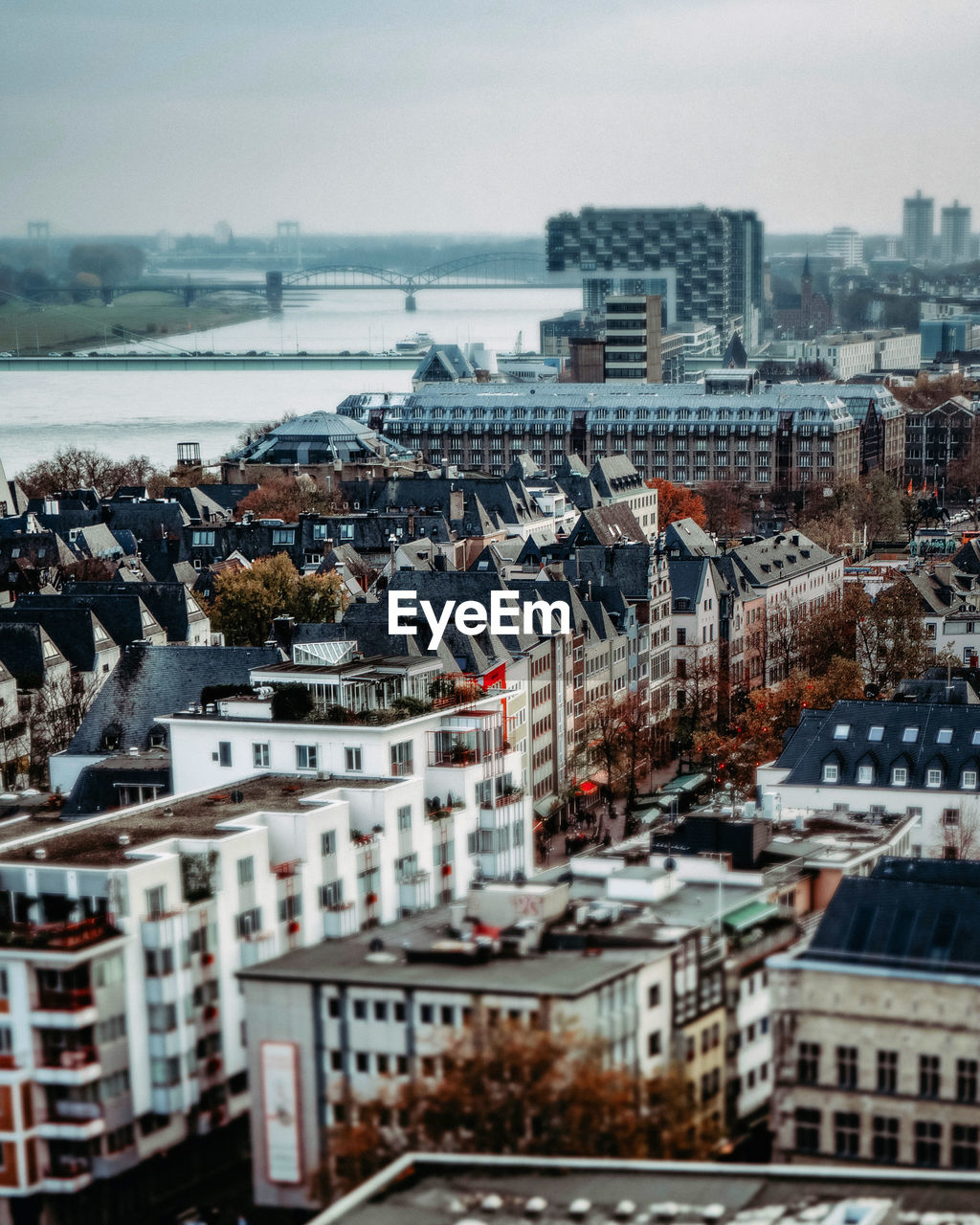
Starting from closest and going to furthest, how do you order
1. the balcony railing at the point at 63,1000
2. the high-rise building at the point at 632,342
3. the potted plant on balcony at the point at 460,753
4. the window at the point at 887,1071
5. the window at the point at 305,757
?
the window at the point at 887,1071 → the balcony railing at the point at 63,1000 → the window at the point at 305,757 → the potted plant on balcony at the point at 460,753 → the high-rise building at the point at 632,342

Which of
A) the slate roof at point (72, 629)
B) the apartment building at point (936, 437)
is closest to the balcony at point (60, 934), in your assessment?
the slate roof at point (72, 629)

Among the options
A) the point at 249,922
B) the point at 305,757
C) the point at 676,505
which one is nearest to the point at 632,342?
the point at 676,505

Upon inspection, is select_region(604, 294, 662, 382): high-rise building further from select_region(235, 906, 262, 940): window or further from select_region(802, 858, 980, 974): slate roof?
select_region(802, 858, 980, 974): slate roof

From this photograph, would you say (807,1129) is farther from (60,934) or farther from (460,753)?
(460,753)

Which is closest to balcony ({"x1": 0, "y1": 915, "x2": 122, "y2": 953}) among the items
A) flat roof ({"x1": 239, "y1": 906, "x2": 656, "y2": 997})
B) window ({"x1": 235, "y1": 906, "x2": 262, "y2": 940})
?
window ({"x1": 235, "y1": 906, "x2": 262, "y2": 940})

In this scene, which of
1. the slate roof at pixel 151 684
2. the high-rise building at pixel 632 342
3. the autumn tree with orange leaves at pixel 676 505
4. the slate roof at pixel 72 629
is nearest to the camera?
the slate roof at pixel 151 684

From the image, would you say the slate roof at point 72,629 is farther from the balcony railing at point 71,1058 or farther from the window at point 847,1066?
the window at point 847,1066

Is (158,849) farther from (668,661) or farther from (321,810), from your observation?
(668,661)
